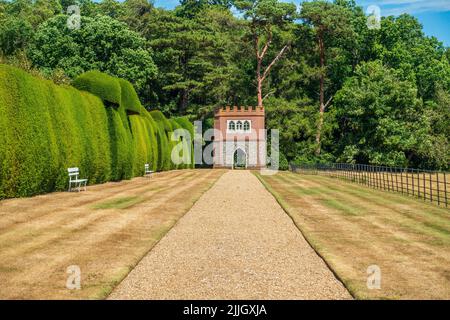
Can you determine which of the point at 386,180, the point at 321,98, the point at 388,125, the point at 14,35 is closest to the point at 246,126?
the point at 321,98

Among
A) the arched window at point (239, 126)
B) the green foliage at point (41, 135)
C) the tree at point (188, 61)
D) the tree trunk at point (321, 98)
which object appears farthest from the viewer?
the tree at point (188, 61)

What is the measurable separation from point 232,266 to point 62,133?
1359 cm

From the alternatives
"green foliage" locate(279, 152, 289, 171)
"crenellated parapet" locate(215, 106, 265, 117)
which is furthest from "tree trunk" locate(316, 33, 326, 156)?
"crenellated parapet" locate(215, 106, 265, 117)

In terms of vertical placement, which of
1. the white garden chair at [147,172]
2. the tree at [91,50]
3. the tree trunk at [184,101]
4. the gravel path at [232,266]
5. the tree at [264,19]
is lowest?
the gravel path at [232,266]

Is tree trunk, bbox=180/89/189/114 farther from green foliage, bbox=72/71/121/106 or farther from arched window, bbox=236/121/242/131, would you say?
green foliage, bbox=72/71/121/106

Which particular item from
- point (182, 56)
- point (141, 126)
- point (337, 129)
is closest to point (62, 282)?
point (141, 126)

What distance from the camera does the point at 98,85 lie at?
24984 millimetres

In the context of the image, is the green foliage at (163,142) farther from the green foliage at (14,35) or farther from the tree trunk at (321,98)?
the green foliage at (14,35)

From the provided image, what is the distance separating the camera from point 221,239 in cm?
1097

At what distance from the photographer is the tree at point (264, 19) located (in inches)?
2442

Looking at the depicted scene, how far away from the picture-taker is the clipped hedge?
16.0 meters

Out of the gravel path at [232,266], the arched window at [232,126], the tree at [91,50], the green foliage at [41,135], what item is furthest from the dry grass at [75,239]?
the arched window at [232,126]

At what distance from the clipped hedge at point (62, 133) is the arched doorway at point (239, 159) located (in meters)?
29.1
